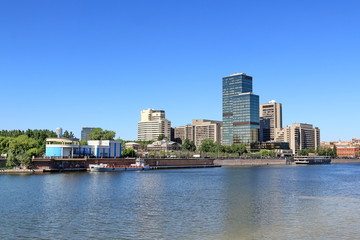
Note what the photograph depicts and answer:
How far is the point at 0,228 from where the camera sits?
4244cm

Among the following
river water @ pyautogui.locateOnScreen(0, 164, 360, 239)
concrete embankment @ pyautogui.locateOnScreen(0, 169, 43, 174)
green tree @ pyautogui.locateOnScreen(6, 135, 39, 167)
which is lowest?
river water @ pyautogui.locateOnScreen(0, 164, 360, 239)

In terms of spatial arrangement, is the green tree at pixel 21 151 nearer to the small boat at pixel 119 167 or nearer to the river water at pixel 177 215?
the small boat at pixel 119 167

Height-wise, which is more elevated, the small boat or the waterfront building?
the waterfront building

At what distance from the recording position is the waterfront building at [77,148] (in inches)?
6088

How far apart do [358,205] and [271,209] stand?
14001mm

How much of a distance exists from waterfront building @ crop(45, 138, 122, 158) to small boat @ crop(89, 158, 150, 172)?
13.1 metres

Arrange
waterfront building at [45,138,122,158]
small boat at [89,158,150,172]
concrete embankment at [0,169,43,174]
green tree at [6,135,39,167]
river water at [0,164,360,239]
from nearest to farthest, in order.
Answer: river water at [0,164,360,239] < concrete embankment at [0,169,43,174] < green tree at [6,135,39,167] < small boat at [89,158,150,172] < waterfront building at [45,138,122,158]

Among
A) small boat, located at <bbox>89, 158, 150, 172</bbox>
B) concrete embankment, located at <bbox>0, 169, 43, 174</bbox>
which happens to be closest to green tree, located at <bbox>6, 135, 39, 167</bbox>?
concrete embankment, located at <bbox>0, 169, 43, 174</bbox>

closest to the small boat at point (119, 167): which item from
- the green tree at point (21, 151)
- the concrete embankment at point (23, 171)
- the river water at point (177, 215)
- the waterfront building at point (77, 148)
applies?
the waterfront building at point (77, 148)

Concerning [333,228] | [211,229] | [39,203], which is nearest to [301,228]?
[333,228]

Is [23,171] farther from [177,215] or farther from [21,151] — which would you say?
[177,215]

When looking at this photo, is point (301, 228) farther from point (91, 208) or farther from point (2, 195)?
point (2, 195)

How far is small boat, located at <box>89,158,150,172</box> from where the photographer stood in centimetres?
14825

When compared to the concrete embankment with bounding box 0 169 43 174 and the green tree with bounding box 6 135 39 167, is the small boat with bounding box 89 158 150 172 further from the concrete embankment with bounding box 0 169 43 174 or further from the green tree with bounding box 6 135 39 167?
the green tree with bounding box 6 135 39 167
